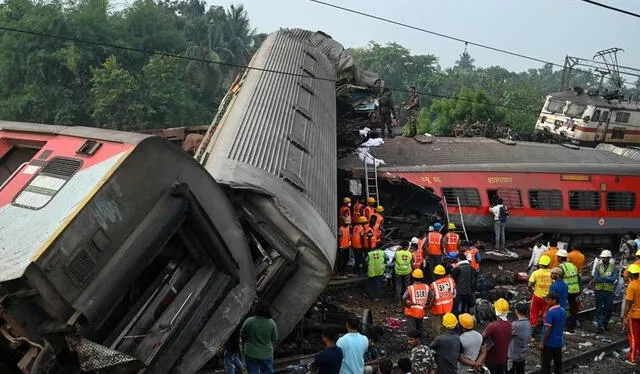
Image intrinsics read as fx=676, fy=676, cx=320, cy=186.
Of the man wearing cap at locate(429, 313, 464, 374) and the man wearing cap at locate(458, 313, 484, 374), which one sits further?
the man wearing cap at locate(458, 313, 484, 374)

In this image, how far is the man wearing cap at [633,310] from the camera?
877 centimetres

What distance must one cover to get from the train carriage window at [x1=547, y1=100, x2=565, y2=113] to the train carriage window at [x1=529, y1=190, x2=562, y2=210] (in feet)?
25.0

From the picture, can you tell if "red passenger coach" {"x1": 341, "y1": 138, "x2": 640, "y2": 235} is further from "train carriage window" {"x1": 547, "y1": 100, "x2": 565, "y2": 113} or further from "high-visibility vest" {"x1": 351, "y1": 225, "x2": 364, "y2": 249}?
"train carriage window" {"x1": 547, "y1": 100, "x2": 565, "y2": 113}

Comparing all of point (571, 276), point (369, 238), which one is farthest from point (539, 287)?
point (369, 238)

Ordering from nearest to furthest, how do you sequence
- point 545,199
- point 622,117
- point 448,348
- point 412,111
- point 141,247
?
point 141,247
point 448,348
point 545,199
point 622,117
point 412,111

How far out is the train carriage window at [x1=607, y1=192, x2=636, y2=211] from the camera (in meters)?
16.3

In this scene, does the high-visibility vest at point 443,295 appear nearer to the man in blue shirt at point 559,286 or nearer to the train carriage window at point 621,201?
the man in blue shirt at point 559,286

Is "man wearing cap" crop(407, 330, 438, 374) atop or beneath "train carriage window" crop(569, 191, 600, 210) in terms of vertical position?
atop

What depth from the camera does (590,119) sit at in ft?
69.7

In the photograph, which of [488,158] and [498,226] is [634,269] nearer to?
[498,226]

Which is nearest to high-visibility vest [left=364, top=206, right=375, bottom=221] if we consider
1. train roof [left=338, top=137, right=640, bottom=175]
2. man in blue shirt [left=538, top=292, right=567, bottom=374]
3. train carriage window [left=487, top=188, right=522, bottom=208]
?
train roof [left=338, top=137, right=640, bottom=175]

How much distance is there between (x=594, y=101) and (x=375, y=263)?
13.8m

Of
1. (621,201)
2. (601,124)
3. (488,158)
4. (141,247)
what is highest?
(141,247)

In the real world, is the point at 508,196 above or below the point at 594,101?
below
